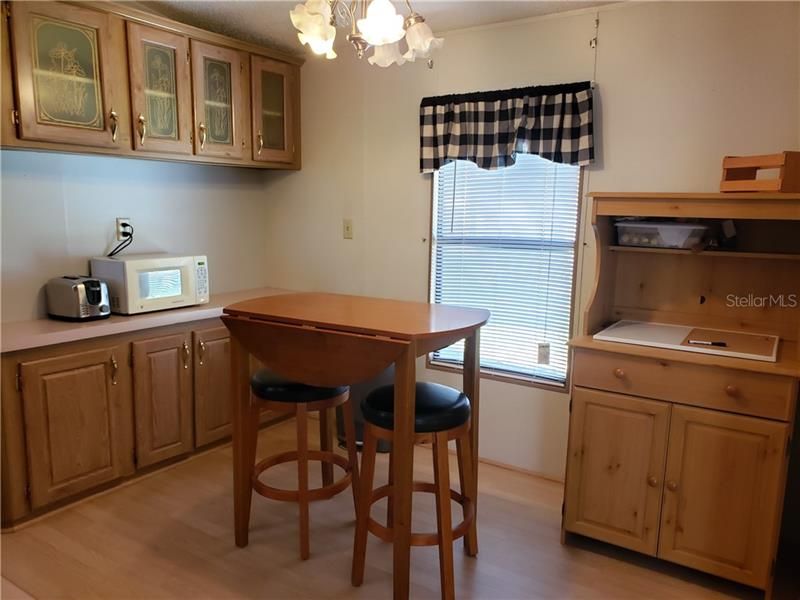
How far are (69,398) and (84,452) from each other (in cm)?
28

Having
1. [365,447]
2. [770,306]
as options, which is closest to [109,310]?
[365,447]

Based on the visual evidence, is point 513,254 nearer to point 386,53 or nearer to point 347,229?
point 347,229

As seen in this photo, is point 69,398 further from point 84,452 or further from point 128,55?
Answer: point 128,55

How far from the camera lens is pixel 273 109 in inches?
134

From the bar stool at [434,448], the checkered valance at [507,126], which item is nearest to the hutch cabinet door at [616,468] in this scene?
the bar stool at [434,448]

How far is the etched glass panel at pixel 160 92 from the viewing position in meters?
2.70

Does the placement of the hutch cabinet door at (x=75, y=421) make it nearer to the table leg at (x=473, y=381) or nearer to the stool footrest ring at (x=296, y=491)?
the stool footrest ring at (x=296, y=491)

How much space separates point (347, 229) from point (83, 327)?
1575 mm

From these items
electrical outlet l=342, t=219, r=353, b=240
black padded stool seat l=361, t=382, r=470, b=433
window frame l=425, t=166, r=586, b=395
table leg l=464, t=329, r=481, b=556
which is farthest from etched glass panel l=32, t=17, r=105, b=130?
table leg l=464, t=329, r=481, b=556

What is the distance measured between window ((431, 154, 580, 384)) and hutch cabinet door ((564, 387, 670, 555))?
2.16ft

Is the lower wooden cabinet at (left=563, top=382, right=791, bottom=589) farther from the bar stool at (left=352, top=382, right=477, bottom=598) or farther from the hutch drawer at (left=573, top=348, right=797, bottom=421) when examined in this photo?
the bar stool at (left=352, top=382, right=477, bottom=598)

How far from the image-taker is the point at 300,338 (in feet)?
6.33

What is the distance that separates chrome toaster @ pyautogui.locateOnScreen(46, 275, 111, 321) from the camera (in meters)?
2.57

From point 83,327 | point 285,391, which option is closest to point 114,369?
→ point 83,327
